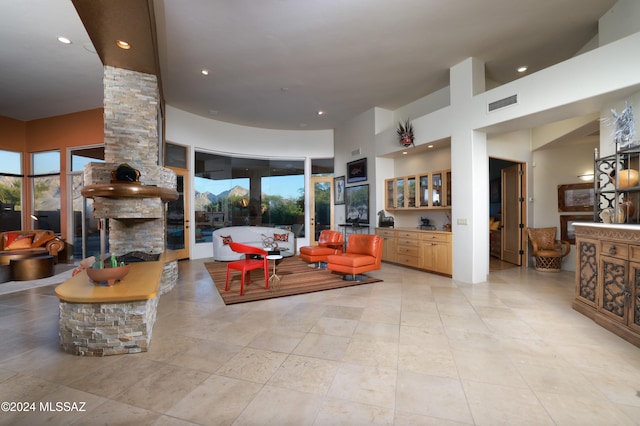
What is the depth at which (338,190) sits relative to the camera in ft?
28.2

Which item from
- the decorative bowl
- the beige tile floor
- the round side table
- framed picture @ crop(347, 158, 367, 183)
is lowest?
the beige tile floor

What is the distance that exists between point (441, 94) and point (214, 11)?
187 inches

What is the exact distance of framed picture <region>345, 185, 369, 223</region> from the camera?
7426 millimetres

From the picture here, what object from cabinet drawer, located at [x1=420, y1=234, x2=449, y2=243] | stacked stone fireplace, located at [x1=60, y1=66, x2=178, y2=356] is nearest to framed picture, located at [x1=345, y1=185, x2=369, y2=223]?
cabinet drawer, located at [x1=420, y1=234, x2=449, y2=243]

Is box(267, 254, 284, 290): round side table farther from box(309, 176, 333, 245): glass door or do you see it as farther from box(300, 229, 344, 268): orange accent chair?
box(309, 176, 333, 245): glass door

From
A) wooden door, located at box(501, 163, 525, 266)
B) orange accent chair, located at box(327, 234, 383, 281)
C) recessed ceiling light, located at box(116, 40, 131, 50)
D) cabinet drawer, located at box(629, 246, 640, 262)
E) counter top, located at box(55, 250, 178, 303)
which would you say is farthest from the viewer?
wooden door, located at box(501, 163, 525, 266)

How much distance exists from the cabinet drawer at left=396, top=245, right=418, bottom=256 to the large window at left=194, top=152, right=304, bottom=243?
3.56 metres

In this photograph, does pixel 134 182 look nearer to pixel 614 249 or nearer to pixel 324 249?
pixel 324 249

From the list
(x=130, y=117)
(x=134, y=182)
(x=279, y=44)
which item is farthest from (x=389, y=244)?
(x=130, y=117)

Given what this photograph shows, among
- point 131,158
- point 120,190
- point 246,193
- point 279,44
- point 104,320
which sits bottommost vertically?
point 104,320

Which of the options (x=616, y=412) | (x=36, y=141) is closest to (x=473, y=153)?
(x=616, y=412)

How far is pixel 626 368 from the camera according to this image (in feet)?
7.18

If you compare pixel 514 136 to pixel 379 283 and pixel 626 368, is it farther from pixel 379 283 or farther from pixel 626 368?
pixel 626 368

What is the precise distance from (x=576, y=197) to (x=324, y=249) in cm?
547
